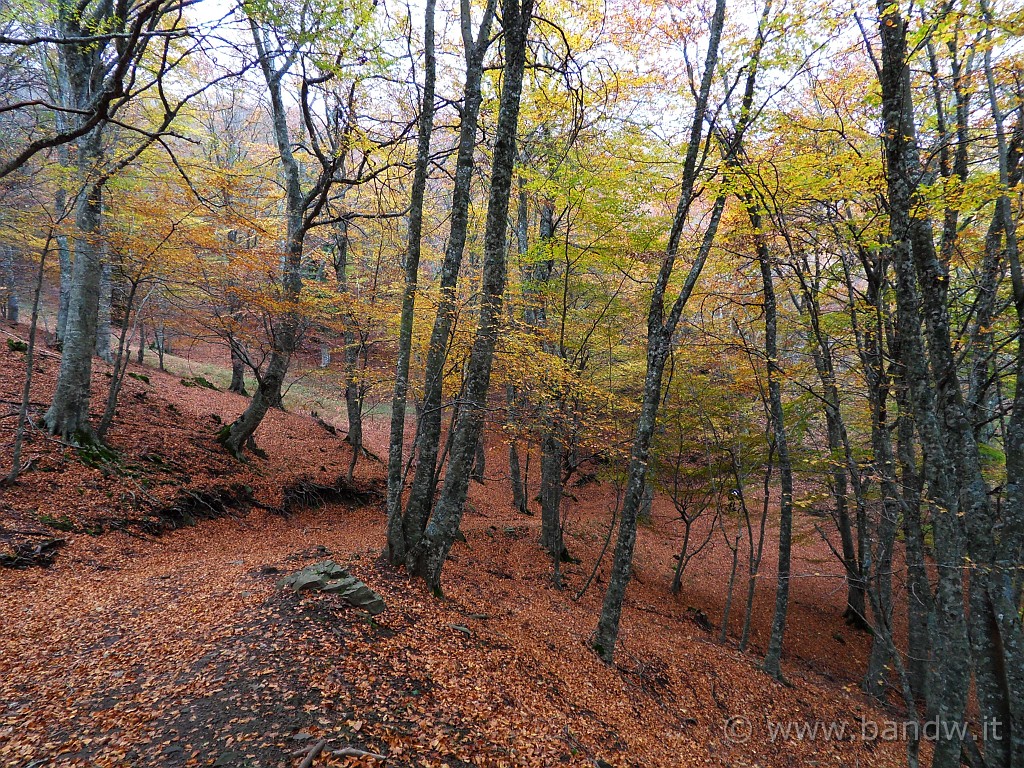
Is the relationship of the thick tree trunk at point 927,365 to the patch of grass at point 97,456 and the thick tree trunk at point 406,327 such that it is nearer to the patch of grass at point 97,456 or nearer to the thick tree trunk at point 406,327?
the thick tree trunk at point 406,327

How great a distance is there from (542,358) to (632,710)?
222 inches

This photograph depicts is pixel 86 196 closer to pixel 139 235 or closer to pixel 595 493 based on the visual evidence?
pixel 139 235

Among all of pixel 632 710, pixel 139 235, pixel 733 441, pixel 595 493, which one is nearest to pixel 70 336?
pixel 139 235

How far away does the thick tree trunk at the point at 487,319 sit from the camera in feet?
19.6

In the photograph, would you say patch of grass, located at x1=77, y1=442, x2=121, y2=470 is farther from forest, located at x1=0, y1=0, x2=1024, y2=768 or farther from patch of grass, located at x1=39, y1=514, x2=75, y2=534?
patch of grass, located at x1=39, y1=514, x2=75, y2=534

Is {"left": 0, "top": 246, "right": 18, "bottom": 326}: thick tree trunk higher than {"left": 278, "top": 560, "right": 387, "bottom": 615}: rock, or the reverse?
{"left": 0, "top": 246, "right": 18, "bottom": 326}: thick tree trunk

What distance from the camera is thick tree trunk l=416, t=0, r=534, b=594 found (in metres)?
5.98

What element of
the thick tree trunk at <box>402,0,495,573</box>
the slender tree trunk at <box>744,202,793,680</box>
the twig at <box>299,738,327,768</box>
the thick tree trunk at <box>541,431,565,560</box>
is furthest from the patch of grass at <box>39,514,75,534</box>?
the slender tree trunk at <box>744,202,793,680</box>

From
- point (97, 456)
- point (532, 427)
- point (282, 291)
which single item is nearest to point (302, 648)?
point (532, 427)

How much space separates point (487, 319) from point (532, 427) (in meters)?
3.22

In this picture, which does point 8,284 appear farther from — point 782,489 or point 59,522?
point 782,489

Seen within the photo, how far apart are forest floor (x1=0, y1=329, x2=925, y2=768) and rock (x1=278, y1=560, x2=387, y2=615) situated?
0.13 meters

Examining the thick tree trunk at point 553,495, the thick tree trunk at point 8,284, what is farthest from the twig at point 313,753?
the thick tree trunk at point 8,284

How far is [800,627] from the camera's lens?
12.5 m
